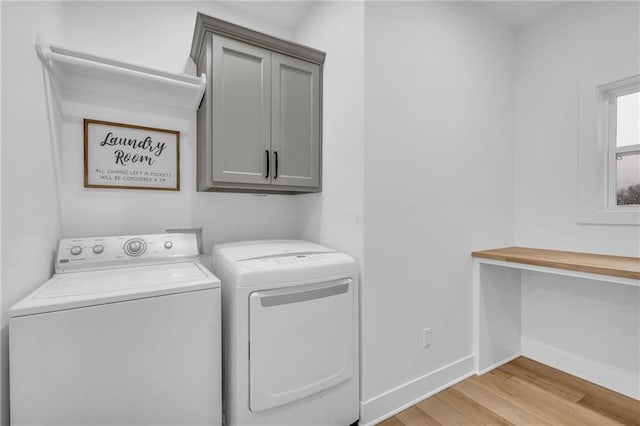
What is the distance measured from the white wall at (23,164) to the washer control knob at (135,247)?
12.3 inches

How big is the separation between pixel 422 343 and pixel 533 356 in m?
1.16

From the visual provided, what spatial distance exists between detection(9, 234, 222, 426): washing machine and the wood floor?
3.71 ft

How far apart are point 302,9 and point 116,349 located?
2.30 meters

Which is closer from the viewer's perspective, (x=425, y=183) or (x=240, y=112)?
(x=240, y=112)

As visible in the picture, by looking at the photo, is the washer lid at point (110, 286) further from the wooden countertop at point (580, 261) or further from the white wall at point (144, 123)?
the wooden countertop at point (580, 261)

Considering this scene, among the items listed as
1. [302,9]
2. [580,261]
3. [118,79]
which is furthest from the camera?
[302,9]

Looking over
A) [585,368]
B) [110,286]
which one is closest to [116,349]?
[110,286]

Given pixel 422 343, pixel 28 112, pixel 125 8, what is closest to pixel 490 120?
pixel 422 343

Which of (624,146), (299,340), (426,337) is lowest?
(426,337)

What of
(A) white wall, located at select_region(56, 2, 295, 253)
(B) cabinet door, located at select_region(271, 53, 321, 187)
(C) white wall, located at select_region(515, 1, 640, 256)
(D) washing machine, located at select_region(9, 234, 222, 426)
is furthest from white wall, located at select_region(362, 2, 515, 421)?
(A) white wall, located at select_region(56, 2, 295, 253)

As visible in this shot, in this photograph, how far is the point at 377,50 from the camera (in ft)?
5.47

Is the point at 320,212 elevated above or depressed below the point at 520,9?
below

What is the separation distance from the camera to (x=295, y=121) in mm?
1886

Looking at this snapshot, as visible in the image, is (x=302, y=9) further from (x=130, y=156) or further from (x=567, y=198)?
(x=567, y=198)
